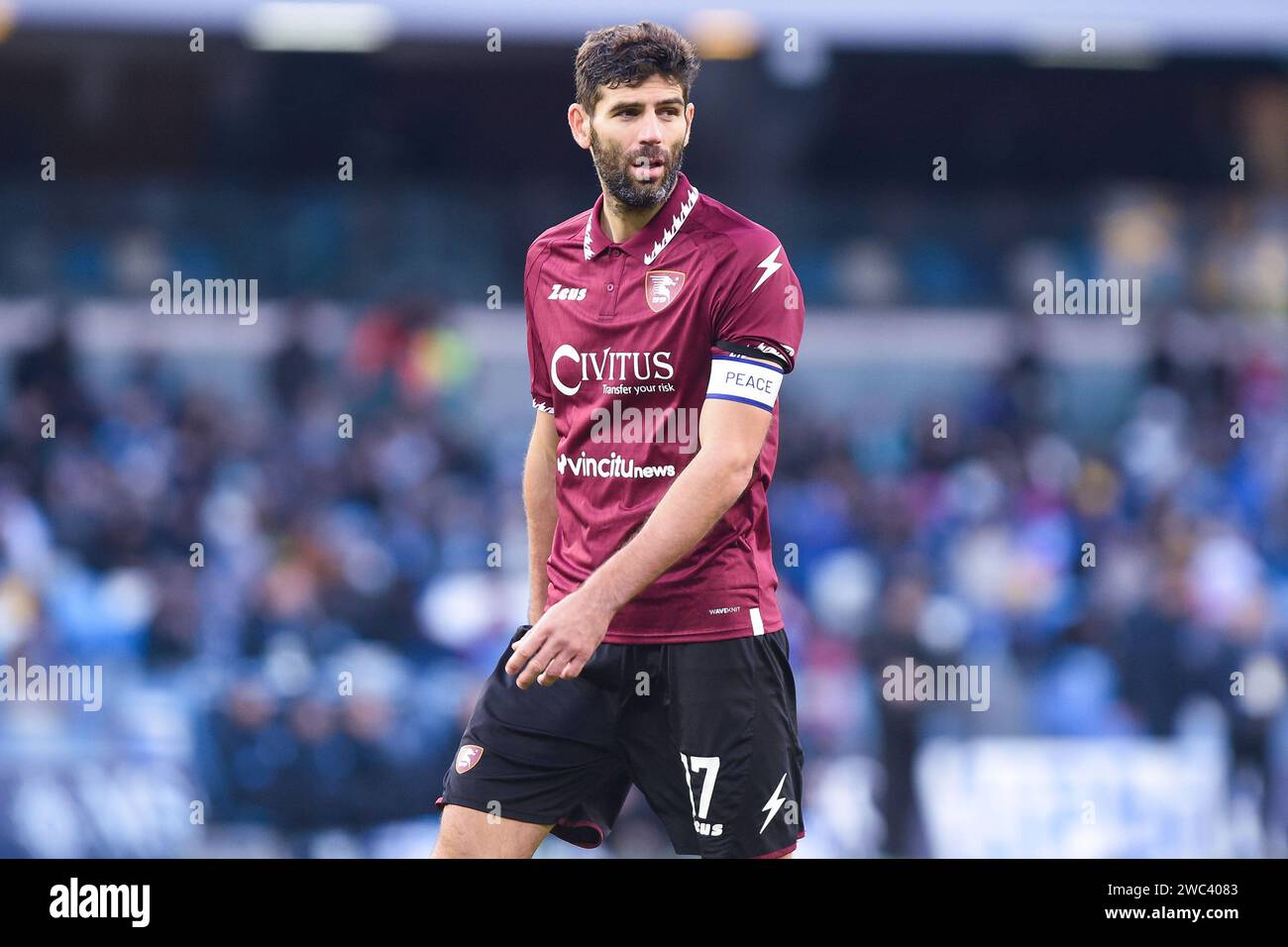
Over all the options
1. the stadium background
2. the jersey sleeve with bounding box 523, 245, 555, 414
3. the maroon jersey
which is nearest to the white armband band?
the maroon jersey

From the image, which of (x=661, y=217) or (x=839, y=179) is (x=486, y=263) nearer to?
(x=839, y=179)

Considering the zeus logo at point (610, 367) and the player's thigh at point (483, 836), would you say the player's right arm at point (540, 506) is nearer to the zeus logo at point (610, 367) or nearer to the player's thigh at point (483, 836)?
the zeus logo at point (610, 367)

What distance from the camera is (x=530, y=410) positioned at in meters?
10.0

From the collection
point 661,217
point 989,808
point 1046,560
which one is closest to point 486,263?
point 1046,560

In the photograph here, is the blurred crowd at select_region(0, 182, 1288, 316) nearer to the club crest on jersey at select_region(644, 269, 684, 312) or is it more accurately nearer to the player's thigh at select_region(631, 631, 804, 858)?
the club crest on jersey at select_region(644, 269, 684, 312)

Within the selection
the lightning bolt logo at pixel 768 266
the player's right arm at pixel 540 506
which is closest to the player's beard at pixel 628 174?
the lightning bolt logo at pixel 768 266

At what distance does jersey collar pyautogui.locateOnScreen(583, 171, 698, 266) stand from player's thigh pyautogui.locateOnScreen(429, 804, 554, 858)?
47.1 inches

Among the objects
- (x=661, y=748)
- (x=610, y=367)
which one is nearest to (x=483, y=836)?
(x=661, y=748)

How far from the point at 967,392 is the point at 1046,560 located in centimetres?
142

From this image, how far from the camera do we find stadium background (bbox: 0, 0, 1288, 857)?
7.96 meters

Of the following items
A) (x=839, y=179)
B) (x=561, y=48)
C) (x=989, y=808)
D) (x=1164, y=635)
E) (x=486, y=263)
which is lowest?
(x=989, y=808)

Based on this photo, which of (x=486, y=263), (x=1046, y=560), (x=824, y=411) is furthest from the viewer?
(x=486, y=263)

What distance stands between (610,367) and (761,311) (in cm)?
33
